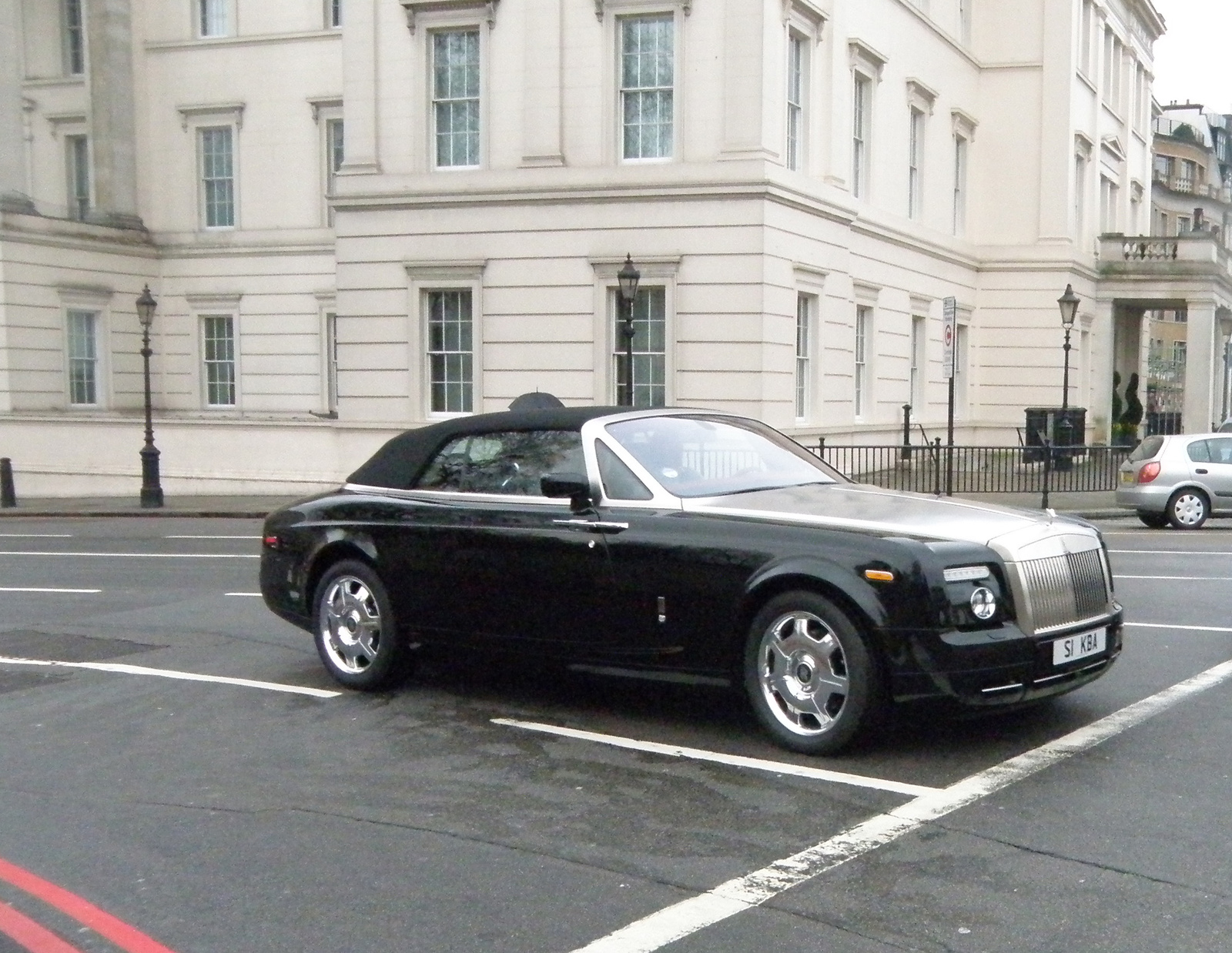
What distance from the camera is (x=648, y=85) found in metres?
26.1

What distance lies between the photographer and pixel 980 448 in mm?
25625

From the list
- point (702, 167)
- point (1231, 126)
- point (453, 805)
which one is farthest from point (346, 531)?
point (1231, 126)

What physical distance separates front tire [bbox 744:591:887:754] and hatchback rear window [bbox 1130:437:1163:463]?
1614cm

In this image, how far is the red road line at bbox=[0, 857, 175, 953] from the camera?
15.7 ft

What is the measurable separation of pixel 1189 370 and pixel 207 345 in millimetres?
27229

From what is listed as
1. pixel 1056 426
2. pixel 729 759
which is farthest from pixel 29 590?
pixel 1056 426

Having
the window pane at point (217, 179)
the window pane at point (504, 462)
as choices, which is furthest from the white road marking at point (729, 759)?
the window pane at point (217, 179)

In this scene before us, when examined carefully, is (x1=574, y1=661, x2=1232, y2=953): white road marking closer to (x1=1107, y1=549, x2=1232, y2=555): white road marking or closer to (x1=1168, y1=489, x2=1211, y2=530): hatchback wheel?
(x1=1107, y1=549, x2=1232, y2=555): white road marking

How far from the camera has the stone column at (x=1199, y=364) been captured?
41250 mm

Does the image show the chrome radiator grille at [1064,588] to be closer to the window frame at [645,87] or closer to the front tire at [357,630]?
the front tire at [357,630]

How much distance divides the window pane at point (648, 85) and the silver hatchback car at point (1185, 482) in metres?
10.1

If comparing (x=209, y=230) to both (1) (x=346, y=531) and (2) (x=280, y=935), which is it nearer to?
(1) (x=346, y=531)

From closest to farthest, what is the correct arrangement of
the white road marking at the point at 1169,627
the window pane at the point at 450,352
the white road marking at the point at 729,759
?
the white road marking at the point at 729,759, the white road marking at the point at 1169,627, the window pane at the point at 450,352

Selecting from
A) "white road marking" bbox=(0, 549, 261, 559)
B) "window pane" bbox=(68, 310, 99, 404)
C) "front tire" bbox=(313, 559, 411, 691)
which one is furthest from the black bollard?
"front tire" bbox=(313, 559, 411, 691)
